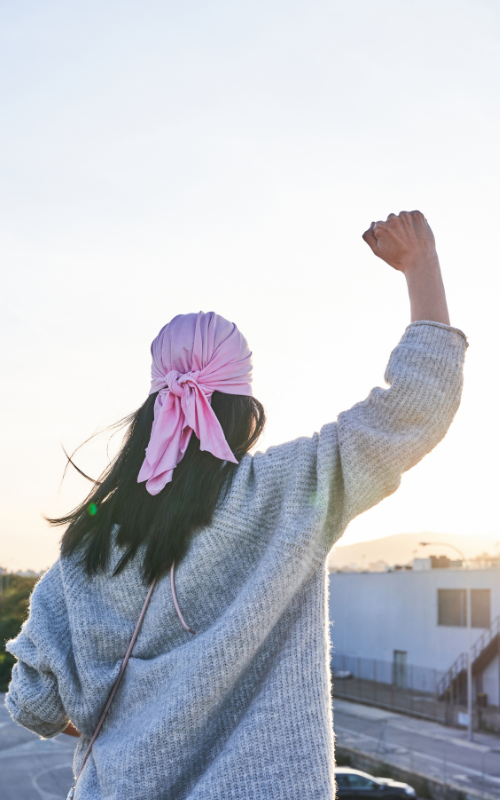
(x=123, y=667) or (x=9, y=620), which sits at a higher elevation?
(x=123, y=667)

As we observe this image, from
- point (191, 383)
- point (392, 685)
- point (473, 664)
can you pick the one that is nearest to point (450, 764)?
point (473, 664)

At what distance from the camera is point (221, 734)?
1.34 m

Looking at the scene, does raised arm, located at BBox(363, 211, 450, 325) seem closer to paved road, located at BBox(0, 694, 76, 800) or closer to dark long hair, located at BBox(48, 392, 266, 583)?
dark long hair, located at BBox(48, 392, 266, 583)

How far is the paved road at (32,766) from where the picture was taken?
1867 centimetres

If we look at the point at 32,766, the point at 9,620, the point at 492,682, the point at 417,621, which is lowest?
the point at 32,766

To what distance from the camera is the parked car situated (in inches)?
580

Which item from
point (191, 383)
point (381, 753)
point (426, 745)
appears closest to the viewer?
point (191, 383)

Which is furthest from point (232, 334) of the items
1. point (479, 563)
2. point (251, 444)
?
point (479, 563)

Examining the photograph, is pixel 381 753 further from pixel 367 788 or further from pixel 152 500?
pixel 152 500

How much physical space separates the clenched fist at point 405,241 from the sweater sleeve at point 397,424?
24cm

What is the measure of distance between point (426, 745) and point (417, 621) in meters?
9.90

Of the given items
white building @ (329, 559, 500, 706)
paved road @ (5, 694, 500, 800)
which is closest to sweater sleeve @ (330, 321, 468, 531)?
paved road @ (5, 694, 500, 800)

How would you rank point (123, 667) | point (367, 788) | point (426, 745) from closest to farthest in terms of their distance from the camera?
1. point (123, 667)
2. point (367, 788)
3. point (426, 745)

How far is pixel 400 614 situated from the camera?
105ft
